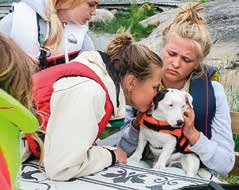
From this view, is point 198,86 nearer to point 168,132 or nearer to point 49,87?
point 168,132

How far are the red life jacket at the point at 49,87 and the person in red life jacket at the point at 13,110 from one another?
2.49 feet

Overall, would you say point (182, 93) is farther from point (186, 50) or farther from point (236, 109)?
point (236, 109)

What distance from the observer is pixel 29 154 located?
2934 mm

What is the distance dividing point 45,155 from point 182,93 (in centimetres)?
77

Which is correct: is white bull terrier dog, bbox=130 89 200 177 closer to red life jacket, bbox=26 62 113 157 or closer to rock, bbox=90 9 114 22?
red life jacket, bbox=26 62 113 157

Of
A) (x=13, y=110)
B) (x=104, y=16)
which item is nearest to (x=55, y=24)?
(x=13, y=110)

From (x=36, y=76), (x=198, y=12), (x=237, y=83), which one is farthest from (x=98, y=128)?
(x=237, y=83)

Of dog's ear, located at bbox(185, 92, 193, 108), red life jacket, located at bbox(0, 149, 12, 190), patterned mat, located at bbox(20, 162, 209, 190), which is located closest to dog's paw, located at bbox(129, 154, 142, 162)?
patterned mat, located at bbox(20, 162, 209, 190)

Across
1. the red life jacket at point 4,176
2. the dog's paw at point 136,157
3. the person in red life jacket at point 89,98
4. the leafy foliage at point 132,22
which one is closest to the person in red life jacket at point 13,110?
the red life jacket at point 4,176

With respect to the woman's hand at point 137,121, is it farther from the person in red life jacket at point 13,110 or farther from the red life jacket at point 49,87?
the person in red life jacket at point 13,110

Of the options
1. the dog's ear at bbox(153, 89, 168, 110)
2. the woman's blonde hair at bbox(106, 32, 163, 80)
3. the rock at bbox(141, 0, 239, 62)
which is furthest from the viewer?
the rock at bbox(141, 0, 239, 62)

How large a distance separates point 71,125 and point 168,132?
2.05 feet

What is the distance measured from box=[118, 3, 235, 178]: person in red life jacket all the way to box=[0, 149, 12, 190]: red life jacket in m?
1.43

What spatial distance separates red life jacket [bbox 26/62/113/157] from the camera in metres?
2.72
